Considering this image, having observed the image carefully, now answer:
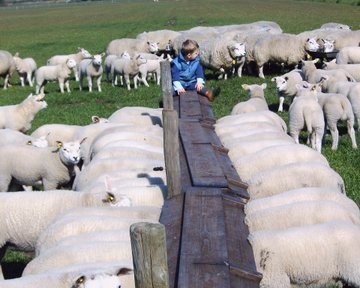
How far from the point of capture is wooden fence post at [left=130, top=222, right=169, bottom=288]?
3432 millimetres

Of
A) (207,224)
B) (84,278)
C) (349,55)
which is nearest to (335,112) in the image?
(207,224)

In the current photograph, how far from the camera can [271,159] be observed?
850cm

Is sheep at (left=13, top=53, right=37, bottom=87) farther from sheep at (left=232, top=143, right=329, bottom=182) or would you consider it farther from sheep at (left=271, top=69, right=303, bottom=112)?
sheep at (left=232, top=143, right=329, bottom=182)

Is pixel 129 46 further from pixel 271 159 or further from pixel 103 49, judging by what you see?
pixel 271 159

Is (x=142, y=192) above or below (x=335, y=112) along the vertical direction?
above

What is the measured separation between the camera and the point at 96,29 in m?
55.8

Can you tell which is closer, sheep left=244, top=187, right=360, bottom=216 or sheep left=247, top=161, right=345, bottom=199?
sheep left=244, top=187, right=360, bottom=216

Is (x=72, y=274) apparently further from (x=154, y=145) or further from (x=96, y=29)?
(x=96, y=29)

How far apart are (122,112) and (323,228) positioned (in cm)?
681

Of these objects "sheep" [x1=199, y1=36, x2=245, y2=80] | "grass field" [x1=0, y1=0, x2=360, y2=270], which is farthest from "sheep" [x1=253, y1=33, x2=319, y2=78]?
"grass field" [x1=0, y1=0, x2=360, y2=270]

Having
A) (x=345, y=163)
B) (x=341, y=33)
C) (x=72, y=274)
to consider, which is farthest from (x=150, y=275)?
(x=341, y=33)

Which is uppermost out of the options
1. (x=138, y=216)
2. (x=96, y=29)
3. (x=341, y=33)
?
(x=138, y=216)

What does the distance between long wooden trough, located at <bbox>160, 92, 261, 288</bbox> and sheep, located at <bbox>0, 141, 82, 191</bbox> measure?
2.34 metres

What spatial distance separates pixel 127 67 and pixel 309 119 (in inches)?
459
